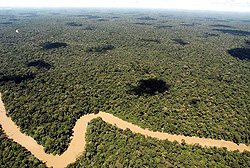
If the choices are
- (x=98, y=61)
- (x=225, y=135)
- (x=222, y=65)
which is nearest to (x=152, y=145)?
(x=225, y=135)

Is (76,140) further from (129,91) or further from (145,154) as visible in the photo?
(129,91)

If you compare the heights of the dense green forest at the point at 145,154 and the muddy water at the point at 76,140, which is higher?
the dense green forest at the point at 145,154

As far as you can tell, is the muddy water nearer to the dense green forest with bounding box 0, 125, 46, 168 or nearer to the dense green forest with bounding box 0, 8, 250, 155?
the dense green forest with bounding box 0, 8, 250, 155

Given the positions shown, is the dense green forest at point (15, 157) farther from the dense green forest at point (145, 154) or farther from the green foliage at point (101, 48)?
the green foliage at point (101, 48)

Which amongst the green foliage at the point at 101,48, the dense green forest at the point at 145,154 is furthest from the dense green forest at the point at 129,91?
the green foliage at the point at 101,48

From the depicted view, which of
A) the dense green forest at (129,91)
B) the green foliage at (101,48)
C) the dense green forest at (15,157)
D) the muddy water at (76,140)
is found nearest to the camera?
the dense green forest at (15,157)

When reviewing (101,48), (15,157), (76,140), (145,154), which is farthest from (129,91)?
(101,48)
